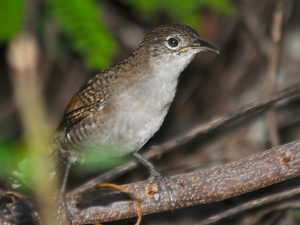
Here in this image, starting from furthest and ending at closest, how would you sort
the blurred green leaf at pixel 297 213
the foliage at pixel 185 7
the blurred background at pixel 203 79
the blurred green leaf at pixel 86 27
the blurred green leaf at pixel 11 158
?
the blurred background at pixel 203 79, the blurred green leaf at pixel 297 213, the foliage at pixel 185 7, the blurred green leaf at pixel 11 158, the blurred green leaf at pixel 86 27

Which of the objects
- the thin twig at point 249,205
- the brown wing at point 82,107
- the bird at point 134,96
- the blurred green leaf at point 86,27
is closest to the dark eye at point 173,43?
the bird at point 134,96

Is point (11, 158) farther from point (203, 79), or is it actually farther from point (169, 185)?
point (203, 79)

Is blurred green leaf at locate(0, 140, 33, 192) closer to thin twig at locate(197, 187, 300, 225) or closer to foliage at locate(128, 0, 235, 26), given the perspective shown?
thin twig at locate(197, 187, 300, 225)

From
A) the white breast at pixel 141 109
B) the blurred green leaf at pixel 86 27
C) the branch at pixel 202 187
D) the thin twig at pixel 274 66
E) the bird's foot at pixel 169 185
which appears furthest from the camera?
the thin twig at pixel 274 66

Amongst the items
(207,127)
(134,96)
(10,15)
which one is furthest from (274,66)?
(10,15)

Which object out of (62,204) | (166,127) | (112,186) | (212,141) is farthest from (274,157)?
(166,127)

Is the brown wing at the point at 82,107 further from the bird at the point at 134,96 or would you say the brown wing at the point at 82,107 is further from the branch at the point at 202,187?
the branch at the point at 202,187
